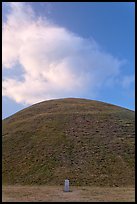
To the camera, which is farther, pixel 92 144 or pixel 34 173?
pixel 92 144

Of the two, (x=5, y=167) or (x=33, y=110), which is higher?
(x=33, y=110)

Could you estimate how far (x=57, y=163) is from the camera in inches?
1205

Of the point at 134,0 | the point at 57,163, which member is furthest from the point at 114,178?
the point at 134,0

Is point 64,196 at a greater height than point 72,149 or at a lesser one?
lesser

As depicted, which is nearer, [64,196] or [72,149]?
[64,196]

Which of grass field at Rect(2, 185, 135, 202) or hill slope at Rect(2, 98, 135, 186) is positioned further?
hill slope at Rect(2, 98, 135, 186)

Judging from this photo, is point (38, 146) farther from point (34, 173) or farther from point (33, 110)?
point (33, 110)

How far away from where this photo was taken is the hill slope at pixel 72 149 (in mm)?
28031

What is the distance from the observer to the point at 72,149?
111 ft

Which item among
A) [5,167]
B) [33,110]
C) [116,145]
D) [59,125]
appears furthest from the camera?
[33,110]

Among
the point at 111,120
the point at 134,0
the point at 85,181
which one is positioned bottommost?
the point at 85,181

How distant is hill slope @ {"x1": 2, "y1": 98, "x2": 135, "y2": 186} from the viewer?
2803 cm

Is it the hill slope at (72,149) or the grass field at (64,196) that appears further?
the hill slope at (72,149)

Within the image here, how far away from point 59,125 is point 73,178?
14536 mm
